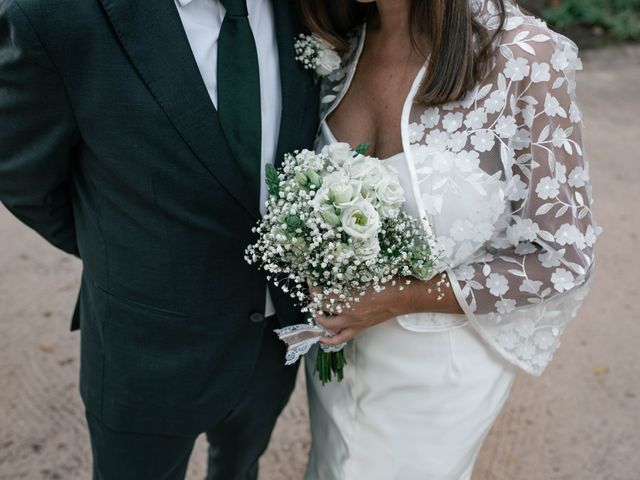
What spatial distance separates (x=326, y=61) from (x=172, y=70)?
486 mm

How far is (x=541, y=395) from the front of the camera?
3.97 meters

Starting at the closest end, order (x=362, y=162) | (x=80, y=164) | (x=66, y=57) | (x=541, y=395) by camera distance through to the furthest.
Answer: (x=66, y=57) < (x=362, y=162) < (x=80, y=164) < (x=541, y=395)

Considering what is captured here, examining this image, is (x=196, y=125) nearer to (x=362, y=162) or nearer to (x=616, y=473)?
(x=362, y=162)

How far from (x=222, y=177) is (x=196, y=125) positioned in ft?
0.48

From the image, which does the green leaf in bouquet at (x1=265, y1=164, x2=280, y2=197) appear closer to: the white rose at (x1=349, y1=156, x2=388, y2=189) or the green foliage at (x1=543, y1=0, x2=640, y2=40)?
the white rose at (x1=349, y1=156, x2=388, y2=189)

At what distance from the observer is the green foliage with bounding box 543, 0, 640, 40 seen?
7945 mm

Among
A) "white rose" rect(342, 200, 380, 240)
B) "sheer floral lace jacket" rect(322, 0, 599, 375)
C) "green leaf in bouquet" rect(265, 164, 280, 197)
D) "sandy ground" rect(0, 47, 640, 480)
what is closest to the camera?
"white rose" rect(342, 200, 380, 240)

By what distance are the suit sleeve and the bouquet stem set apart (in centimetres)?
85

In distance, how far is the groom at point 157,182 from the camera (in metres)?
1.84

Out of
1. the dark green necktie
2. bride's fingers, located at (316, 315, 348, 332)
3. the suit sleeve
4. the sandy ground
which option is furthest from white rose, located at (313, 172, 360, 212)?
the sandy ground

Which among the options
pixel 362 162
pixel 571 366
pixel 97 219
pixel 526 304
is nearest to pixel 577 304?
pixel 526 304

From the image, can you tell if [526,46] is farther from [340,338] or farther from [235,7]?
[340,338]

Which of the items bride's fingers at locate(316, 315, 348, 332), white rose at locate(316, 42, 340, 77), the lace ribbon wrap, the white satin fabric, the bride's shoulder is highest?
the bride's shoulder

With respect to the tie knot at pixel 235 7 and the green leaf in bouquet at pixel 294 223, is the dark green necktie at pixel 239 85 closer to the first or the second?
the tie knot at pixel 235 7
